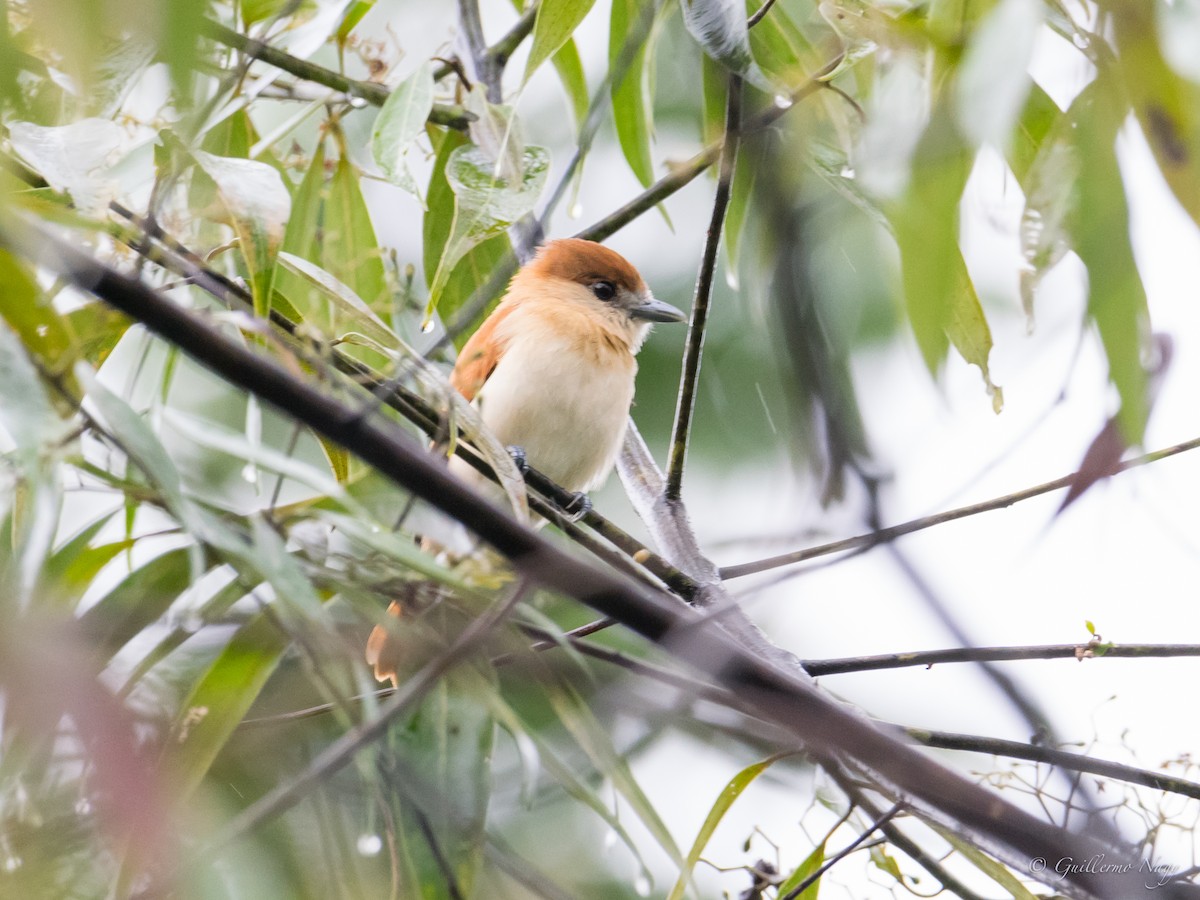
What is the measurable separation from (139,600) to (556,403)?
1.76 metres

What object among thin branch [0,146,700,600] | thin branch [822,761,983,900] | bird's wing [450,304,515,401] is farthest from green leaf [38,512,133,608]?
bird's wing [450,304,515,401]

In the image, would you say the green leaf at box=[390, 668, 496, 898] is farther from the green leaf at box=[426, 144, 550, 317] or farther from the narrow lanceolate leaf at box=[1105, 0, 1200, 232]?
the narrow lanceolate leaf at box=[1105, 0, 1200, 232]

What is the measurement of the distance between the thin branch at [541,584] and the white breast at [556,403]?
1867mm

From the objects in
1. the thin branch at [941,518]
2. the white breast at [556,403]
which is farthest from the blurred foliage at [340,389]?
the white breast at [556,403]

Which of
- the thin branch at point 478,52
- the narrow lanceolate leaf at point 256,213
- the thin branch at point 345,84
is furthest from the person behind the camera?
the thin branch at point 478,52

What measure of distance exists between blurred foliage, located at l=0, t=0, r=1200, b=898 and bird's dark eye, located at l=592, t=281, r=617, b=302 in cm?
135

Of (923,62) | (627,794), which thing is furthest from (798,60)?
(627,794)

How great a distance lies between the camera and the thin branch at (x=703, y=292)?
1.70 meters

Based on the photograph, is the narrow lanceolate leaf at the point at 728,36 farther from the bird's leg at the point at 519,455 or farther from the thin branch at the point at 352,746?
the bird's leg at the point at 519,455

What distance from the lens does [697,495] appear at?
17.3ft

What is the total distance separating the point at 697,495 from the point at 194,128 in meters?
4.40

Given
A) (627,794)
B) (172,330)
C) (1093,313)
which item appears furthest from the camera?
(627,794)

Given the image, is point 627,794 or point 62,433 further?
point 627,794

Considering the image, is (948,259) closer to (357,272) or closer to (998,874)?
(998,874)
